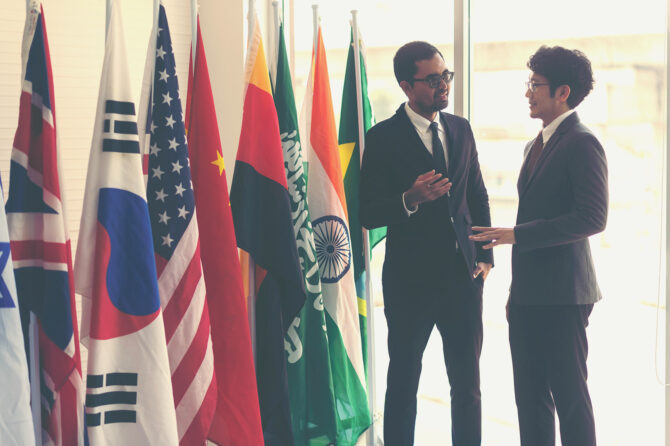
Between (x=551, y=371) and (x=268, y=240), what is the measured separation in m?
1.03

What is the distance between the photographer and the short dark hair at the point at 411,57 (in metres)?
2.54

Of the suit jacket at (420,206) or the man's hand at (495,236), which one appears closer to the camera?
the man's hand at (495,236)

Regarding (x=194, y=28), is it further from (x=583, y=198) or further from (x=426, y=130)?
(x=583, y=198)

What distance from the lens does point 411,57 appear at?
8.39ft

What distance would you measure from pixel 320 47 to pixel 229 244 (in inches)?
41.3

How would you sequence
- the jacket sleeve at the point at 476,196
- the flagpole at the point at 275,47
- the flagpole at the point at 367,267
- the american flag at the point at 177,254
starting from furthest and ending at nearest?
1. the flagpole at the point at 367,267
2. the jacket sleeve at the point at 476,196
3. the flagpole at the point at 275,47
4. the american flag at the point at 177,254

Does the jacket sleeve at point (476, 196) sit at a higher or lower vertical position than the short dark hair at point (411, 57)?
lower

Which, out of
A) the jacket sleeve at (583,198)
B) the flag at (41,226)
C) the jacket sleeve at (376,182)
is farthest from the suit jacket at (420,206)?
the flag at (41,226)

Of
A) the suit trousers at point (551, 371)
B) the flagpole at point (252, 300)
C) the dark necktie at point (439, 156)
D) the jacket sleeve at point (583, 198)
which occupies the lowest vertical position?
the suit trousers at point (551, 371)

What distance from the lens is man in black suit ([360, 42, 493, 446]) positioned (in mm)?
2520

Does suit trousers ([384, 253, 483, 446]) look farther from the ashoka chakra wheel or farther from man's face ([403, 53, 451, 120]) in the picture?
man's face ([403, 53, 451, 120])

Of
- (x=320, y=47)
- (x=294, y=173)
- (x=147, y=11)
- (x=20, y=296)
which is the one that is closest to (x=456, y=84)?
(x=320, y=47)

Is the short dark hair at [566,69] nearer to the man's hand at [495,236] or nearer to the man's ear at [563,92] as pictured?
the man's ear at [563,92]

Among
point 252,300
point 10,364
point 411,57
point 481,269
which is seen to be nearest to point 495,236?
point 481,269
